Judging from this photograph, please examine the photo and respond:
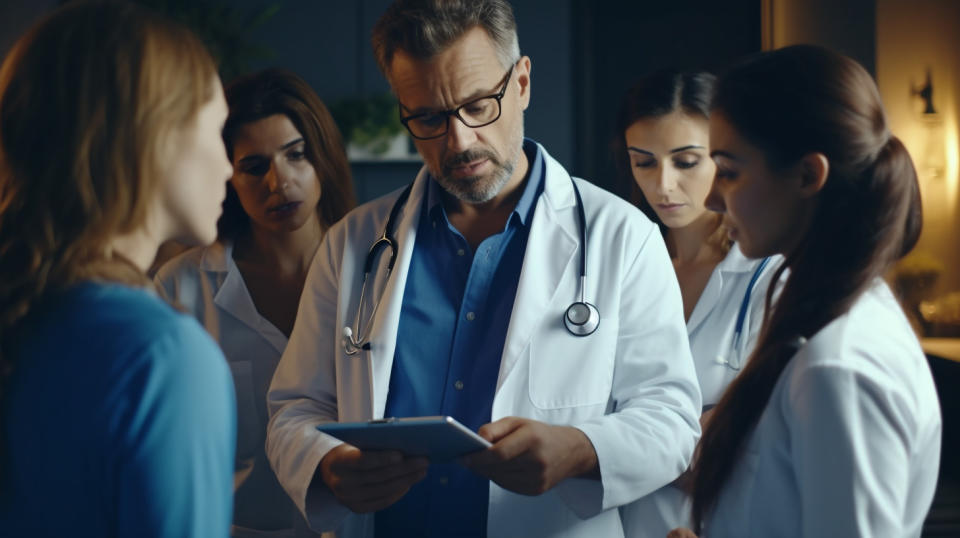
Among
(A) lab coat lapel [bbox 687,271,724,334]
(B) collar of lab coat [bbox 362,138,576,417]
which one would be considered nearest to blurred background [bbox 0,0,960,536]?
(A) lab coat lapel [bbox 687,271,724,334]

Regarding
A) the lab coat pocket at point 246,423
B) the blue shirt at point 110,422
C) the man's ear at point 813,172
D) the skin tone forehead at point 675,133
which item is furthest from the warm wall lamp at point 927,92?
the blue shirt at point 110,422

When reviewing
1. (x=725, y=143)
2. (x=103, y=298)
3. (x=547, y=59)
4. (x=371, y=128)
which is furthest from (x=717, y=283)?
(x=547, y=59)

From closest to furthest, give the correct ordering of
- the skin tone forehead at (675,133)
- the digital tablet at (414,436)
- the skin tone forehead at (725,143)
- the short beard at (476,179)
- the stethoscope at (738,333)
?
the digital tablet at (414,436), the skin tone forehead at (725,143), the short beard at (476,179), the stethoscope at (738,333), the skin tone forehead at (675,133)

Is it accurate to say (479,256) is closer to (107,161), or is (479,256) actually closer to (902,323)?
(902,323)

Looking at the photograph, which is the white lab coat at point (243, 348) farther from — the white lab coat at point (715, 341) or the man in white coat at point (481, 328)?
the white lab coat at point (715, 341)

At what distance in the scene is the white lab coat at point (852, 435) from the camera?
91 centimetres

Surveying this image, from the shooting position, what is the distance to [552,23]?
4.93 m

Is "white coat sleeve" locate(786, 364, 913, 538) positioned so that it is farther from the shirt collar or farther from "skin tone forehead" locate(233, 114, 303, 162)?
"skin tone forehead" locate(233, 114, 303, 162)

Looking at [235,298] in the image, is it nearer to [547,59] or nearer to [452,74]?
[452,74]

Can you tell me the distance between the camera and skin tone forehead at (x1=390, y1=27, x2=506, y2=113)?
61.2 inches

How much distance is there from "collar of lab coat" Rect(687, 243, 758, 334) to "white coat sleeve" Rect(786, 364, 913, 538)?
3.24ft

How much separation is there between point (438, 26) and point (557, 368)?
675mm

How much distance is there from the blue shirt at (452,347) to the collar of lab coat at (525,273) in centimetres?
3

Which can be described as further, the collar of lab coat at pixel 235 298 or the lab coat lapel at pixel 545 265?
the collar of lab coat at pixel 235 298
